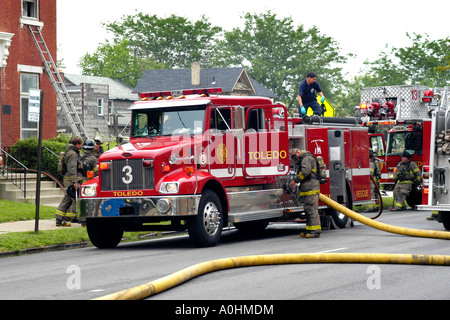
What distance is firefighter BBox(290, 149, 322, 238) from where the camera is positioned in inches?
594

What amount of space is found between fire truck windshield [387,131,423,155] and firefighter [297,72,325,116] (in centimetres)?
753

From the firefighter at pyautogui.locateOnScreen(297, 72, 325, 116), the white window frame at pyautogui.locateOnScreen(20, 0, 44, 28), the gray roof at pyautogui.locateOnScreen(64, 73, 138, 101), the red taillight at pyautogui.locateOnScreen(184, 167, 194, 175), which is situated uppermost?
the gray roof at pyautogui.locateOnScreen(64, 73, 138, 101)

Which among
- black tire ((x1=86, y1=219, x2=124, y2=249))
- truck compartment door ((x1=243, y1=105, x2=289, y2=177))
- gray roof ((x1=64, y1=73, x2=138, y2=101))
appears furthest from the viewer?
gray roof ((x1=64, y1=73, x2=138, y2=101))

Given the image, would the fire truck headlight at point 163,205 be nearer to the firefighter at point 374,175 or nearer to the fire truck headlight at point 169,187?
the fire truck headlight at point 169,187

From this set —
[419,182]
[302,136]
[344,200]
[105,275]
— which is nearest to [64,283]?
[105,275]

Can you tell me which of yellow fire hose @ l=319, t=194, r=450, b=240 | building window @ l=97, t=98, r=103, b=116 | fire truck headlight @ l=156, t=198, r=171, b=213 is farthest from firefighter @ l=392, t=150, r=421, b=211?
building window @ l=97, t=98, r=103, b=116

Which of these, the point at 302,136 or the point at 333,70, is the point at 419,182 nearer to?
the point at 302,136

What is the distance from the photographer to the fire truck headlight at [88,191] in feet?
44.4

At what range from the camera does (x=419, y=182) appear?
24.0 meters

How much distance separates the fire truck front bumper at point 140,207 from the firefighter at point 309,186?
2.93m

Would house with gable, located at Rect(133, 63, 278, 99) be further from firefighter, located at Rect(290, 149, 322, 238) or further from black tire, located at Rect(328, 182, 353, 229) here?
firefighter, located at Rect(290, 149, 322, 238)

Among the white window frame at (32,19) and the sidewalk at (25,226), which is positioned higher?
the white window frame at (32,19)

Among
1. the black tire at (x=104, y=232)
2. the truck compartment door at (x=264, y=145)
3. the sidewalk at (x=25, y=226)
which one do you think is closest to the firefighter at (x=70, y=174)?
the sidewalk at (x=25, y=226)
